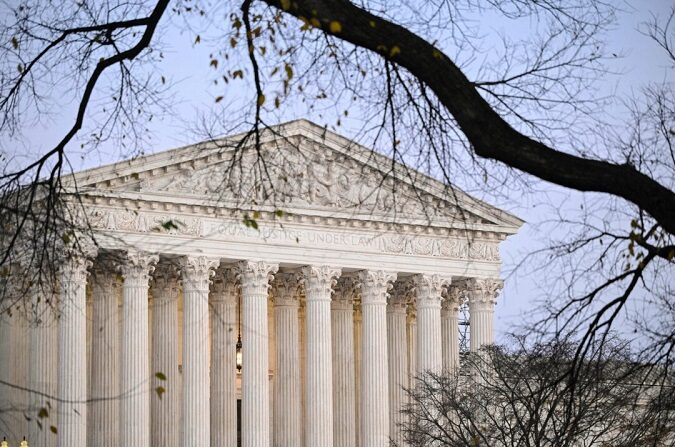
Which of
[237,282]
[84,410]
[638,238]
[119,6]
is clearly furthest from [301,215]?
[638,238]

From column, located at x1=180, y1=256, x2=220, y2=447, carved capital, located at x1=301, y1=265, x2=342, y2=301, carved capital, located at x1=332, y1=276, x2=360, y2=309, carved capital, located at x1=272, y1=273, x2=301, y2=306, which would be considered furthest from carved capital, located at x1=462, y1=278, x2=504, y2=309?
column, located at x1=180, y1=256, x2=220, y2=447

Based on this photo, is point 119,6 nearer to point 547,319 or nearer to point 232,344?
point 547,319

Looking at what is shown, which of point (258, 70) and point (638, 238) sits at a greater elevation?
point (258, 70)

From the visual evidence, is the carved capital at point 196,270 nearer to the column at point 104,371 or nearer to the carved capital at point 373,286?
the column at point 104,371

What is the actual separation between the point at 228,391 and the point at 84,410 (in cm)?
862

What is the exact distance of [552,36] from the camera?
2244 centimetres

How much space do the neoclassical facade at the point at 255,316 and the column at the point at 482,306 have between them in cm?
8

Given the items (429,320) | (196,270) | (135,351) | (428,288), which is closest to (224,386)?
(196,270)

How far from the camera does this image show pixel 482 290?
9219cm

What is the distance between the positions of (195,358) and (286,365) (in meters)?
6.68

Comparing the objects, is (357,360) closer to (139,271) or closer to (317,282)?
(317,282)

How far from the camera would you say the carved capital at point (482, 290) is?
92188 millimetres

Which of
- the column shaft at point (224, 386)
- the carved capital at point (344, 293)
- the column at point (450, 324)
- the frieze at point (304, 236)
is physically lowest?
the column shaft at point (224, 386)

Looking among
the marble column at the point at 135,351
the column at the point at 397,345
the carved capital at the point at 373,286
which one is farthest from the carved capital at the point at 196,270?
the column at the point at 397,345
